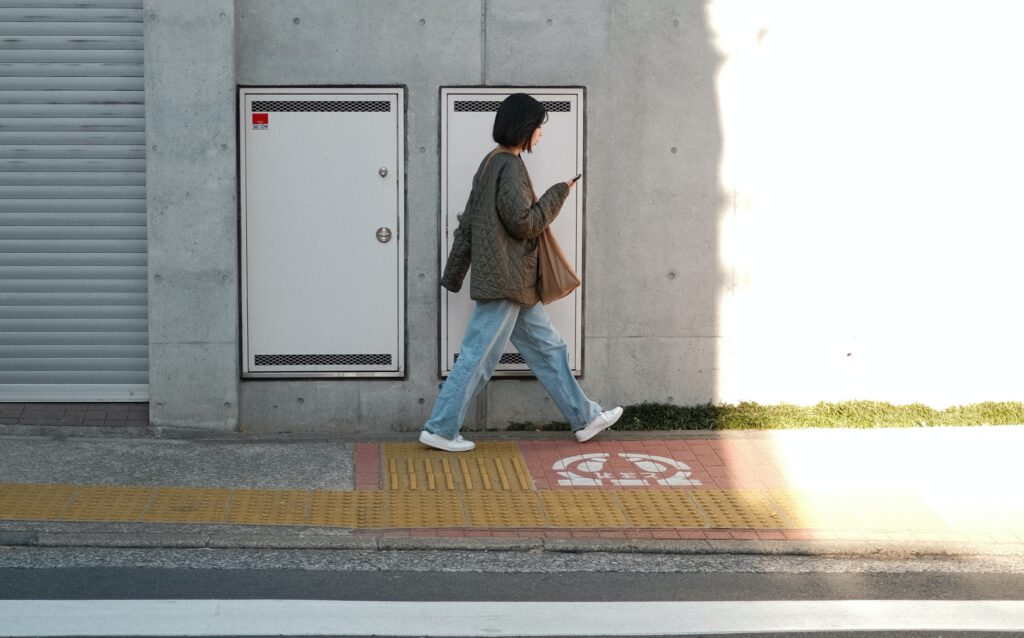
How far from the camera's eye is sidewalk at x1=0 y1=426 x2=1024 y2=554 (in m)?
6.66

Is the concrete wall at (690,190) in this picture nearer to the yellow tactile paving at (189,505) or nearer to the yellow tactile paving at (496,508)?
the yellow tactile paving at (189,505)

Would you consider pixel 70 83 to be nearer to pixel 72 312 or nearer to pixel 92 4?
pixel 92 4

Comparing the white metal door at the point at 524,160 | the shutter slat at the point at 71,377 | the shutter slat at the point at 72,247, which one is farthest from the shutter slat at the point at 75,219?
the white metal door at the point at 524,160

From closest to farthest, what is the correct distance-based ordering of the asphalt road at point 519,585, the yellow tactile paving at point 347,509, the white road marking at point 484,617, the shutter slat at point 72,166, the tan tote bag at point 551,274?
the white road marking at point 484,617 < the asphalt road at point 519,585 < the yellow tactile paving at point 347,509 < the tan tote bag at point 551,274 < the shutter slat at point 72,166

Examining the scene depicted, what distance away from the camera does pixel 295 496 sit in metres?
7.34

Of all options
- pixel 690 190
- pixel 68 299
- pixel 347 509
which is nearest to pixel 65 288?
pixel 68 299

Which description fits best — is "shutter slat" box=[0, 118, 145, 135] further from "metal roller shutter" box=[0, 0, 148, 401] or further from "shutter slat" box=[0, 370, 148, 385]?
"shutter slat" box=[0, 370, 148, 385]

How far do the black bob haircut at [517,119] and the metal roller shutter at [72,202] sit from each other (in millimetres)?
2367

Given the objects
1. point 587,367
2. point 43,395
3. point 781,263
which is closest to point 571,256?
point 587,367

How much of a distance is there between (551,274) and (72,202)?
3082 millimetres

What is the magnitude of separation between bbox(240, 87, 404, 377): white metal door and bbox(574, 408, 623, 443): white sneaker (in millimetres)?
1274

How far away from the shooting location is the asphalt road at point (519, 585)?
5.62 metres

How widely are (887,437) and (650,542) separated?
2.78 m

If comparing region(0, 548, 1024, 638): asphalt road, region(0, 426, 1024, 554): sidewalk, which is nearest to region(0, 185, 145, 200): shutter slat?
region(0, 426, 1024, 554): sidewalk
